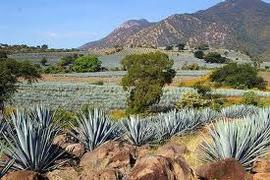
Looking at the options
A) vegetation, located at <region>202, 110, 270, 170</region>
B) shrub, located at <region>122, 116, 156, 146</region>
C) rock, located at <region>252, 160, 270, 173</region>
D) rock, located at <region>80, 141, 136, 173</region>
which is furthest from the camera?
shrub, located at <region>122, 116, 156, 146</region>

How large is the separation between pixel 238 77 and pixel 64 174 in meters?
71.9

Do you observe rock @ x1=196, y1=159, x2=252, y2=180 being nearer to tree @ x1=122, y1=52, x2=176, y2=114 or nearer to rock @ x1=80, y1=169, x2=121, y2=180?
rock @ x1=80, y1=169, x2=121, y2=180

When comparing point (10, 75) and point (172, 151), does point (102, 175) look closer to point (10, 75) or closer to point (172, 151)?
point (172, 151)

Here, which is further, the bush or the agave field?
the bush

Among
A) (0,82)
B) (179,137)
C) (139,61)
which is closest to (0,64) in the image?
(0,82)

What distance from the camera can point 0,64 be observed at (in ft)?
120

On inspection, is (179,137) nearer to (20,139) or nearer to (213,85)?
(20,139)

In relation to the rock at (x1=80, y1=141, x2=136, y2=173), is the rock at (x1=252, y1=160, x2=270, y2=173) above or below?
below

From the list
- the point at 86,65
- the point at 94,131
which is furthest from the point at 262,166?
the point at 86,65

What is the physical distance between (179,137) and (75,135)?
456cm

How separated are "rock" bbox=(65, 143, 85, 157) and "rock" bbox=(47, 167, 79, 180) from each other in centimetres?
153

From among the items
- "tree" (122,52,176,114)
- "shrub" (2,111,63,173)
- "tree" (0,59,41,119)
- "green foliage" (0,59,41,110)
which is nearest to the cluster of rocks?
"shrub" (2,111,63,173)

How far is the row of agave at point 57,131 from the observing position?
11.6 metres

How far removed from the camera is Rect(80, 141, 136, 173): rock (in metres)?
11.6
